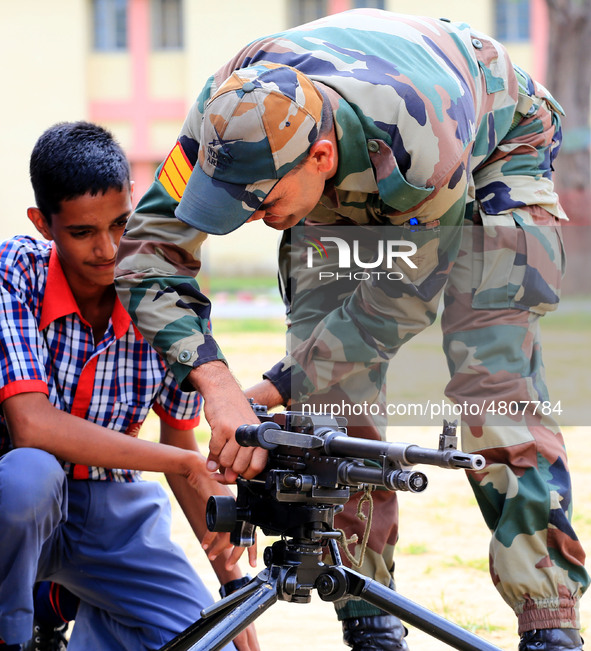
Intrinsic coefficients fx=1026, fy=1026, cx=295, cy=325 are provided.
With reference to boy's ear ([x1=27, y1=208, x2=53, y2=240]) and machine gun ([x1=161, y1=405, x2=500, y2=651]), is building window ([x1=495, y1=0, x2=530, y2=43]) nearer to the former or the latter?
boy's ear ([x1=27, y1=208, x2=53, y2=240])

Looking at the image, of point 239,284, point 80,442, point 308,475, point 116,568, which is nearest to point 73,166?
point 80,442

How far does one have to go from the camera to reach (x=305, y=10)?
72.2 ft

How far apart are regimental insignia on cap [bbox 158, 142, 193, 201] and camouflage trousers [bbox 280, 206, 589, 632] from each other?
66 cm

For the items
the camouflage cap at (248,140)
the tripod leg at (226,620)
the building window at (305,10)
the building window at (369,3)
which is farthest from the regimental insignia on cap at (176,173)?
the building window at (369,3)

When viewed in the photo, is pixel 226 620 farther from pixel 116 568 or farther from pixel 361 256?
pixel 361 256

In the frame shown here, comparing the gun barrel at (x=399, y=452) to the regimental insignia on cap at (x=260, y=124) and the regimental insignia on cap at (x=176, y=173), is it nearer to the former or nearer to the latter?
the regimental insignia on cap at (x=260, y=124)

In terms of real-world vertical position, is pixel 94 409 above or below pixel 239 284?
above

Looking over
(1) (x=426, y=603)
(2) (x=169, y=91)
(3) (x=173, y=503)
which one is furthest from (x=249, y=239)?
(1) (x=426, y=603)

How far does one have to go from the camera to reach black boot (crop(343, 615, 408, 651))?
2.86 meters

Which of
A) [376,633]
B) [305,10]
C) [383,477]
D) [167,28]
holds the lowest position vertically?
[167,28]

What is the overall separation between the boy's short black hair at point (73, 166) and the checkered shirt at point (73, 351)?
166 millimetres

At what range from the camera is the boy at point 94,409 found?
2.68m

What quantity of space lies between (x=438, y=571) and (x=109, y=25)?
20868 mm

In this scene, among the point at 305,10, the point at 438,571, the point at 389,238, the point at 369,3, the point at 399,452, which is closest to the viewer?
the point at 399,452
